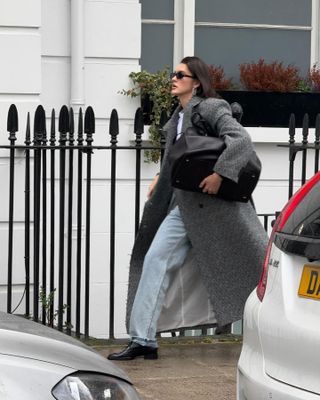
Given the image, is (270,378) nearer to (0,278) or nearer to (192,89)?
(192,89)

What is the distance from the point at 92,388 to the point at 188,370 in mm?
2949

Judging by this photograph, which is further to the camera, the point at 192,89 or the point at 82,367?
the point at 192,89

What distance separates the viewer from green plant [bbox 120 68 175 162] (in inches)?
378

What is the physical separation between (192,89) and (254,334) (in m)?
2.50

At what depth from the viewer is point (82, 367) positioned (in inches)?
160

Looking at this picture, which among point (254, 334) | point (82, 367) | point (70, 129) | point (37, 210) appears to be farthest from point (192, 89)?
point (82, 367)

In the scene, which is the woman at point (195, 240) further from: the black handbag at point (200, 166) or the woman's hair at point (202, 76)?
the black handbag at point (200, 166)

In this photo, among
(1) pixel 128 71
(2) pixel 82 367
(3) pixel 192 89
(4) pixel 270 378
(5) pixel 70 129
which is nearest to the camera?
(2) pixel 82 367

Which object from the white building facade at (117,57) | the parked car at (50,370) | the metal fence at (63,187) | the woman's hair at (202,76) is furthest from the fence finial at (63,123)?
the parked car at (50,370)

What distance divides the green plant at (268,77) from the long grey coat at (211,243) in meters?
3.22

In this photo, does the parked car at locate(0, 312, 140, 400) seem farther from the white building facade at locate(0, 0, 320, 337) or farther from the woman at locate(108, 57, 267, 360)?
the white building facade at locate(0, 0, 320, 337)

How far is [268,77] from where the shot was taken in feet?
33.4

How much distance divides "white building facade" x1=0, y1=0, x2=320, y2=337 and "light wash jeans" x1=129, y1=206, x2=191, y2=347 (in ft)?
7.65

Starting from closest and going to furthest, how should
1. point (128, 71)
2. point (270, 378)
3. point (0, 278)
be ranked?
point (270, 378), point (0, 278), point (128, 71)
